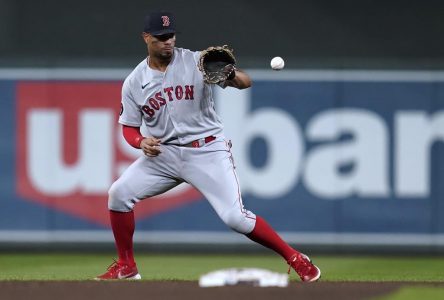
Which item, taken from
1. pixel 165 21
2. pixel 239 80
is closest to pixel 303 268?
pixel 239 80

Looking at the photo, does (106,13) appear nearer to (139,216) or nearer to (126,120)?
(139,216)

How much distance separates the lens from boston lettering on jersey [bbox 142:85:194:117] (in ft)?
22.7

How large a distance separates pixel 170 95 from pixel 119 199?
0.66m

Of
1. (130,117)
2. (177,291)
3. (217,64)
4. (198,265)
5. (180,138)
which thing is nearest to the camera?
(177,291)

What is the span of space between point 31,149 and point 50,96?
443mm

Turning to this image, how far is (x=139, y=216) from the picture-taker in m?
9.82

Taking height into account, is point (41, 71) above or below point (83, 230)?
above

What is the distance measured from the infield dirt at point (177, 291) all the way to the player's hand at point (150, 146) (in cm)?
86

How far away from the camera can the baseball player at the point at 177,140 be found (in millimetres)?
6844

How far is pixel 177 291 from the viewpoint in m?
5.95

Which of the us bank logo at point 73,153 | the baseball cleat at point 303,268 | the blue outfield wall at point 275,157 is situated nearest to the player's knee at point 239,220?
the baseball cleat at point 303,268

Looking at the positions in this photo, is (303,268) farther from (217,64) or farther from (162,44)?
(162,44)

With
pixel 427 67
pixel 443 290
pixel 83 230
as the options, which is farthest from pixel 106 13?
pixel 443 290

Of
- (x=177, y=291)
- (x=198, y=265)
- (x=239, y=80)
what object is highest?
(x=239, y=80)
